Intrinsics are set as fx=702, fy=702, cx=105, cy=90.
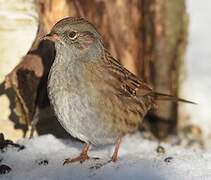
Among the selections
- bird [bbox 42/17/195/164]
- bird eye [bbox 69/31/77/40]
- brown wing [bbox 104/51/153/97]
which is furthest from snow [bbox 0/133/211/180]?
bird eye [bbox 69/31/77/40]

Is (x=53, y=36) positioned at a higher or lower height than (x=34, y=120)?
higher

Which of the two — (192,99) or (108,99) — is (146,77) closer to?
(192,99)

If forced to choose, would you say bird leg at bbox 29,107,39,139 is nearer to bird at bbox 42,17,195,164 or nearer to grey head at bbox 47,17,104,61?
bird at bbox 42,17,195,164

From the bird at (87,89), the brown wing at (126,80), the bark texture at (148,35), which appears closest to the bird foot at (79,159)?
the bird at (87,89)

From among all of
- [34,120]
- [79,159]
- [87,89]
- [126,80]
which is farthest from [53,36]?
[34,120]

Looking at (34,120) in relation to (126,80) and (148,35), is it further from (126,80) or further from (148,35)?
Result: (148,35)

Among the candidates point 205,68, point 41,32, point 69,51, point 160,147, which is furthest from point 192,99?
point 69,51
